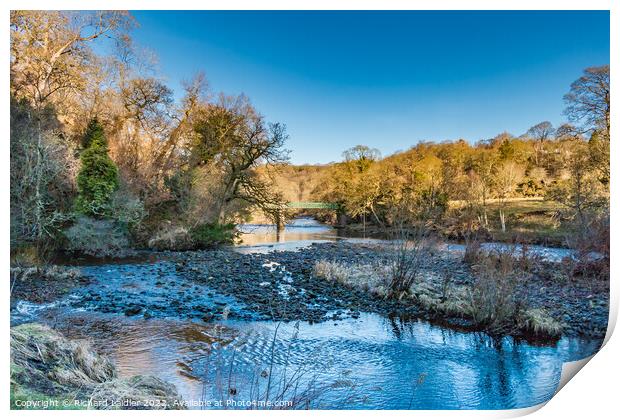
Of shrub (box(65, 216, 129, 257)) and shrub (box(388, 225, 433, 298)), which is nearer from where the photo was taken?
shrub (box(65, 216, 129, 257))

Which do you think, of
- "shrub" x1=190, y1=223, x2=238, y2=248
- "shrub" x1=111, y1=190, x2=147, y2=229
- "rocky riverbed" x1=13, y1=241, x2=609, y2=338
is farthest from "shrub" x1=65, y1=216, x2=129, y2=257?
"shrub" x1=190, y1=223, x2=238, y2=248

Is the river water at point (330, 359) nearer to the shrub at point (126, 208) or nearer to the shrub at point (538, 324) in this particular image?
the shrub at point (538, 324)

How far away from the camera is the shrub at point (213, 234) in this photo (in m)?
6.95

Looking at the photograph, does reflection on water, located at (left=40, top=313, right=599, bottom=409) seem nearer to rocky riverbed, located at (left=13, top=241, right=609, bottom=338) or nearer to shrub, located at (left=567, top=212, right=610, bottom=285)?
rocky riverbed, located at (left=13, top=241, right=609, bottom=338)

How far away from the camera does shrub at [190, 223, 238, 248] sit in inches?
274

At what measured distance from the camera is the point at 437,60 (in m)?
3.74

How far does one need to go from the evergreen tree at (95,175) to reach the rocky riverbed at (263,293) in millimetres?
1020

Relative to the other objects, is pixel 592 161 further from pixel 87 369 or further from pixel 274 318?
pixel 87 369

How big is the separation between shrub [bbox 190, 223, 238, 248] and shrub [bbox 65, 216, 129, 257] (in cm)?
221

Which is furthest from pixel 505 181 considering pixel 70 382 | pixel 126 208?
pixel 70 382

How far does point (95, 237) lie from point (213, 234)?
3.37 meters

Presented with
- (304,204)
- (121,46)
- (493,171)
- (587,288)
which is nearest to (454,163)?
(493,171)

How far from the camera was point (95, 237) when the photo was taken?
4125mm
